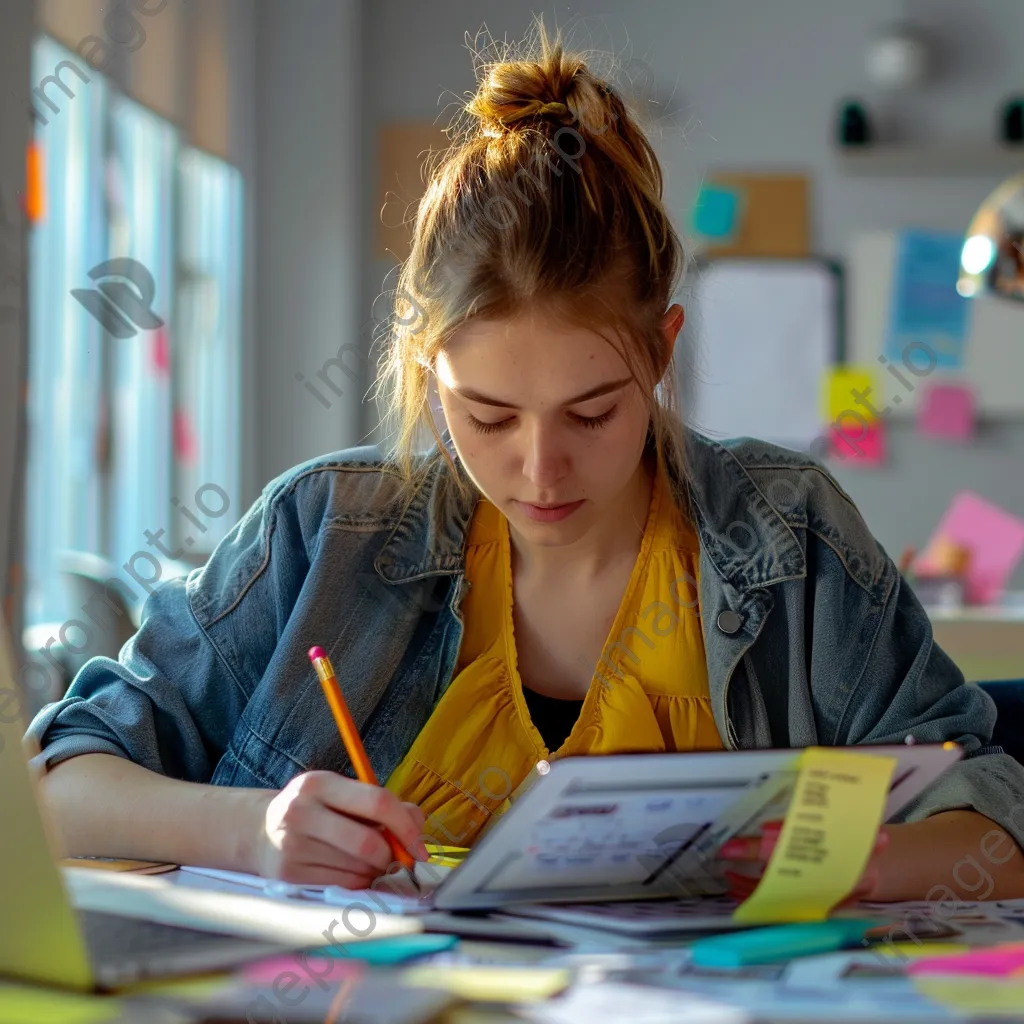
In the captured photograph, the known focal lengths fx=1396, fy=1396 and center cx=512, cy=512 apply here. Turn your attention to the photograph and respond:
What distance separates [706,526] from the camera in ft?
3.77

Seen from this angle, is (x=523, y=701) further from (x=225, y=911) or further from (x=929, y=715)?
(x=225, y=911)

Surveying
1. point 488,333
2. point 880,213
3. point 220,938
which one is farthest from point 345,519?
point 880,213

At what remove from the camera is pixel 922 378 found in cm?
388

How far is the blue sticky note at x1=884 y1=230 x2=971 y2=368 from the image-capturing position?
388cm

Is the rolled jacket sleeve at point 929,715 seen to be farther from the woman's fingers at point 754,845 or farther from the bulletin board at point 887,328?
the bulletin board at point 887,328

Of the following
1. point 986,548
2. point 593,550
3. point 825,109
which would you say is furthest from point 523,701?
point 825,109

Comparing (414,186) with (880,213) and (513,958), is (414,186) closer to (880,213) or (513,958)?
(880,213)

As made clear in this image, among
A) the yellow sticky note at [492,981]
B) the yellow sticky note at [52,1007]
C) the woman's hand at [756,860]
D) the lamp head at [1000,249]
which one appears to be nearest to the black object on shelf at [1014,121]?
the lamp head at [1000,249]

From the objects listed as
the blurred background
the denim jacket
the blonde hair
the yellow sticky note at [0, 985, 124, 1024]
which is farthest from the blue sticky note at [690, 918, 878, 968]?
the blurred background

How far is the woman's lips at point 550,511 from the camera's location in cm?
105

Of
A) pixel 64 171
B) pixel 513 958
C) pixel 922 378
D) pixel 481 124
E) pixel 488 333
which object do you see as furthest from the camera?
pixel 922 378

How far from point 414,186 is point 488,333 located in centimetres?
315

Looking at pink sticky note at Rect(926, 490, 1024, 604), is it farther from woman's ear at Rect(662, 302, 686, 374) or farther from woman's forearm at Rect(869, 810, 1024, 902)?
woman's forearm at Rect(869, 810, 1024, 902)

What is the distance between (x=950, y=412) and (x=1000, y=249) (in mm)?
1976
